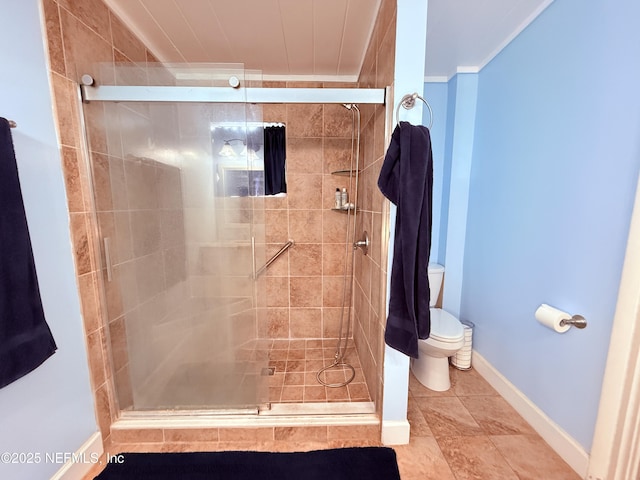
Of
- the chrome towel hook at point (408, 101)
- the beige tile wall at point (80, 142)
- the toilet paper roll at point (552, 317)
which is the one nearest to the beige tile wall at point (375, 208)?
the chrome towel hook at point (408, 101)

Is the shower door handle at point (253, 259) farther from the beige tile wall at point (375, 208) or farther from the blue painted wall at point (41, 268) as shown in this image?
the blue painted wall at point (41, 268)

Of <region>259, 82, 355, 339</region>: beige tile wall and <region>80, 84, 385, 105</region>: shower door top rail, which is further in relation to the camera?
<region>259, 82, 355, 339</region>: beige tile wall

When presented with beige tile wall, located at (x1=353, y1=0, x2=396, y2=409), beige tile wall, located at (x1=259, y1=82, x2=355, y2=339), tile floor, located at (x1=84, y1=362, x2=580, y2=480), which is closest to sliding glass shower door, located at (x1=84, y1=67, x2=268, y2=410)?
tile floor, located at (x1=84, y1=362, x2=580, y2=480)

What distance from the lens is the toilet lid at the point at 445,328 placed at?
1.62m

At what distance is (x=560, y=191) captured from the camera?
4.20 ft

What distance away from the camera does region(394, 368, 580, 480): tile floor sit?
1193 millimetres

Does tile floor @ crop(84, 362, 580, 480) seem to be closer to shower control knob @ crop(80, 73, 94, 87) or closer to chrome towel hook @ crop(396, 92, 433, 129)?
chrome towel hook @ crop(396, 92, 433, 129)

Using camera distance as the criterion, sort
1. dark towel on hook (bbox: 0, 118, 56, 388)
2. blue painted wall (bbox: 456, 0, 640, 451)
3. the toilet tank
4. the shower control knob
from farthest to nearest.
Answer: the toilet tank < the shower control knob < blue painted wall (bbox: 456, 0, 640, 451) < dark towel on hook (bbox: 0, 118, 56, 388)

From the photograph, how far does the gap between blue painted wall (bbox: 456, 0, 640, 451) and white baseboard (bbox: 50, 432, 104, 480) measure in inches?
94.4

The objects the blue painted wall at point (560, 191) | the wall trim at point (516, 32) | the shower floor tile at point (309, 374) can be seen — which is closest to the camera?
the blue painted wall at point (560, 191)

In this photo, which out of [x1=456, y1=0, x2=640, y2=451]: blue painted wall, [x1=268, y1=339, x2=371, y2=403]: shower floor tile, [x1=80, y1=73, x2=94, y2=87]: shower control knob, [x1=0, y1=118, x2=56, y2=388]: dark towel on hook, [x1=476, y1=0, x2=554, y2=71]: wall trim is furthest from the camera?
[x1=268, y1=339, x2=371, y2=403]: shower floor tile

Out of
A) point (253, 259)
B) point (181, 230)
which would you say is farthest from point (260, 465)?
point (181, 230)

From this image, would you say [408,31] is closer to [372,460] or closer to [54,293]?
[54,293]

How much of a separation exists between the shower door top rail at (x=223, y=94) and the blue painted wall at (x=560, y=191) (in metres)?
0.97
